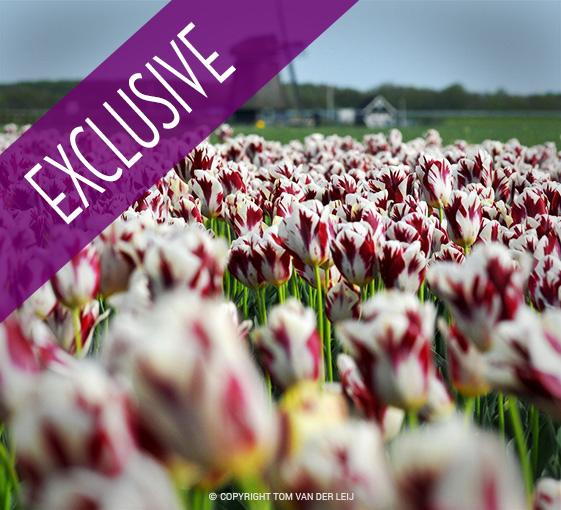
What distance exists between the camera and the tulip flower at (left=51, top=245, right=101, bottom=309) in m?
1.33

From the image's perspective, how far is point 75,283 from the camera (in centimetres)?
133

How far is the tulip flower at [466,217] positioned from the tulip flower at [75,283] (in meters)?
A: 1.61

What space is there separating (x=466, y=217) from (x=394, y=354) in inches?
71.4

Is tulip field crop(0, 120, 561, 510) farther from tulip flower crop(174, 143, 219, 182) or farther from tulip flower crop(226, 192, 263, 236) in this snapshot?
tulip flower crop(174, 143, 219, 182)

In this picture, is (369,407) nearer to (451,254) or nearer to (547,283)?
(547,283)

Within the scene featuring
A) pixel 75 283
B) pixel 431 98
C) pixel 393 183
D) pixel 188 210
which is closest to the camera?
pixel 75 283

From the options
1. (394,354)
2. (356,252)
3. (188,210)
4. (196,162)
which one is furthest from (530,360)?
(196,162)

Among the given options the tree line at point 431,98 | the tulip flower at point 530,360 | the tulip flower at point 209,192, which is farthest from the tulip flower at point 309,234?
the tree line at point 431,98

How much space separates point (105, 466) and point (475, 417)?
1.58 metres

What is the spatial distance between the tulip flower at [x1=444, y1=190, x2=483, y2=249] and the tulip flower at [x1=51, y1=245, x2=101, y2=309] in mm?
1610

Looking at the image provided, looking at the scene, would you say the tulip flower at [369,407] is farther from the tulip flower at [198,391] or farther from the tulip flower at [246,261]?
the tulip flower at [246,261]

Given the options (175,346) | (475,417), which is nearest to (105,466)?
(175,346)

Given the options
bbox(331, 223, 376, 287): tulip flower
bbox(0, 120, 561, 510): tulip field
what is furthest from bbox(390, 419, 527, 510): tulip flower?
bbox(331, 223, 376, 287): tulip flower

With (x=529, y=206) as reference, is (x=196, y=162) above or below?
above
